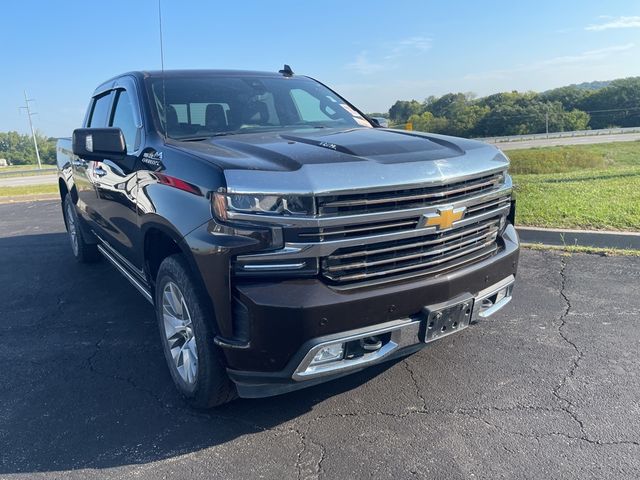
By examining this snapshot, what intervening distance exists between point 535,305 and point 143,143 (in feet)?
11.2

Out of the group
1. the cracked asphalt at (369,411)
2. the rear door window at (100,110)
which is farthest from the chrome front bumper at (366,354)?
the rear door window at (100,110)

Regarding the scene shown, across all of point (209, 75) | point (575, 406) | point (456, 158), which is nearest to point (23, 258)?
point (209, 75)

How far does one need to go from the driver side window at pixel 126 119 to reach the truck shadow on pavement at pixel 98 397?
155 cm

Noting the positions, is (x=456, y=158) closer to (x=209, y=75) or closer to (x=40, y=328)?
(x=209, y=75)

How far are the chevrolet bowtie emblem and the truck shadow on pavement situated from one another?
3.96ft

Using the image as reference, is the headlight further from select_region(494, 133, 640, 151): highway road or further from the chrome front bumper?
select_region(494, 133, 640, 151): highway road

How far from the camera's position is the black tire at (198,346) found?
8.79 ft

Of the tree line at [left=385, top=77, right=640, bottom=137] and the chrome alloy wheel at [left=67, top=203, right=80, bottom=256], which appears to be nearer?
the chrome alloy wheel at [left=67, top=203, right=80, bottom=256]

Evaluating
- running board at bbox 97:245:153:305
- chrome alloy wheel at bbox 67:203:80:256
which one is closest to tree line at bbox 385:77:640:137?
chrome alloy wheel at bbox 67:203:80:256

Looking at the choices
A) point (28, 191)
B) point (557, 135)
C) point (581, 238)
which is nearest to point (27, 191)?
point (28, 191)

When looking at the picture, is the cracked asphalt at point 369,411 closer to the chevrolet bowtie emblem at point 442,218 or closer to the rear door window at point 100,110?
the chevrolet bowtie emblem at point 442,218

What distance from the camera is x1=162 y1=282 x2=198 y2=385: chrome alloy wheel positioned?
292 centimetres

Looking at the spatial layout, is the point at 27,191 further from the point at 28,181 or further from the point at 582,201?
the point at 28,181

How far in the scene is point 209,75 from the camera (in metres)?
4.18
